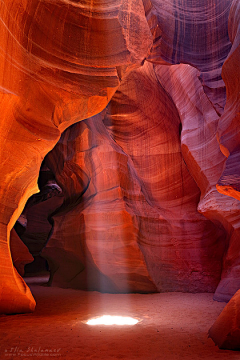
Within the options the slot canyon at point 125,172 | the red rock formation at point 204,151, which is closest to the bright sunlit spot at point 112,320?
the slot canyon at point 125,172

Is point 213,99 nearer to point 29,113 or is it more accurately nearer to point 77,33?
point 77,33

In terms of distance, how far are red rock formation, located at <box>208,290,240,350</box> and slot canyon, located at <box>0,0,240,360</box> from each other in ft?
0.08

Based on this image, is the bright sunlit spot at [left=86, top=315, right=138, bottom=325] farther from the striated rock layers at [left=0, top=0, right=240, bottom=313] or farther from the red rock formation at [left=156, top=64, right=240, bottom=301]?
the red rock formation at [left=156, top=64, right=240, bottom=301]

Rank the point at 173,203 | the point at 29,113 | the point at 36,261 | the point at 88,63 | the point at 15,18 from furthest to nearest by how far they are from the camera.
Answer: the point at 36,261 < the point at 173,203 < the point at 88,63 < the point at 29,113 < the point at 15,18

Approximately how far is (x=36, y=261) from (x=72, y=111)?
49.0 feet

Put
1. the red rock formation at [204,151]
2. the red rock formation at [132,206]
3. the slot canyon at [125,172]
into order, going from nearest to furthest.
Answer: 1. the slot canyon at [125,172]
2. the red rock formation at [204,151]
3. the red rock formation at [132,206]

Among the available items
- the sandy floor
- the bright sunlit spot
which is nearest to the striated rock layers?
the sandy floor

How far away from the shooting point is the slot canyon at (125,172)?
559cm

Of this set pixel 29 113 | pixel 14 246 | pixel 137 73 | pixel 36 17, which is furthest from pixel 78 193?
pixel 36 17

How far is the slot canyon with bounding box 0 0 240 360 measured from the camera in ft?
Answer: 18.3

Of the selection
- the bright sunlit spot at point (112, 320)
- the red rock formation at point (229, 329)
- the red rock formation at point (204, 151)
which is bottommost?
the bright sunlit spot at point (112, 320)

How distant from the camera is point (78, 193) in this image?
1191 centimetres

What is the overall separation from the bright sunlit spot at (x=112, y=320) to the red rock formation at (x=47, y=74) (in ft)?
5.49

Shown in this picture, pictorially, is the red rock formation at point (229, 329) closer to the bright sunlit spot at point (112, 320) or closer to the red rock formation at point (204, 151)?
the bright sunlit spot at point (112, 320)
